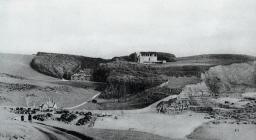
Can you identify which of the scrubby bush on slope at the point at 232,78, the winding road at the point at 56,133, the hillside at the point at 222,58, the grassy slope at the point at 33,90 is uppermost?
the hillside at the point at 222,58

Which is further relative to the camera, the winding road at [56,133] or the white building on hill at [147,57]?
the white building on hill at [147,57]

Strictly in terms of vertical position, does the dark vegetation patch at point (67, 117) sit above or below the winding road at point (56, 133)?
above

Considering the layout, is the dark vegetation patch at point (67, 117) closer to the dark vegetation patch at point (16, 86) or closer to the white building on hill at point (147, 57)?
the dark vegetation patch at point (16, 86)

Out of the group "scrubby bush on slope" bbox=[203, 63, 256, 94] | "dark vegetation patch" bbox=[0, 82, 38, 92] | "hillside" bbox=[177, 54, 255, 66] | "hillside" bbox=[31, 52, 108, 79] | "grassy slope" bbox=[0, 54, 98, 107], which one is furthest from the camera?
"hillside" bbox=[31, 52, 108, 79]

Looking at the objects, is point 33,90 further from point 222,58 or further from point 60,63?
point 222,58

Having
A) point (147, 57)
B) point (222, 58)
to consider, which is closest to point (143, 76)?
point (147, 57)

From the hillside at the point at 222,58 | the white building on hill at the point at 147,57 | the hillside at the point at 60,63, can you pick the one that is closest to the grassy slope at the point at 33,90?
the hillside at the point at 60,63

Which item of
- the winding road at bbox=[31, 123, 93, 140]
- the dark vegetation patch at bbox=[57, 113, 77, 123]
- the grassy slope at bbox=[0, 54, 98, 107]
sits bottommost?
the winding road at bbox=[31, 123, 93, 140]

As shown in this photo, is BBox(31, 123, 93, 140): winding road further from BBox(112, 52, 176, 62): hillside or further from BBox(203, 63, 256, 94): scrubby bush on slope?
BBox(203, 63, 256, 94): scrubby bush on slope

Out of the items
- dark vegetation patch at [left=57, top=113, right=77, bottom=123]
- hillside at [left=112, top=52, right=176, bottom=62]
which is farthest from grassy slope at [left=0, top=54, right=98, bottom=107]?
hillside at [left=112, top=52, right=176, bottom=62]

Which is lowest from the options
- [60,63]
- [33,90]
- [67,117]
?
[67,117]

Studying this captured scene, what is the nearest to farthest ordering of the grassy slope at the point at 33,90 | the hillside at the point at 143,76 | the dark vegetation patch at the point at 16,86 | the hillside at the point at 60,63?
the hillside at the point at 143,76, the grassy slope at the point at 33,90, the dark vegetation patch at the point at 16,86, the hillside at the point at 60,63

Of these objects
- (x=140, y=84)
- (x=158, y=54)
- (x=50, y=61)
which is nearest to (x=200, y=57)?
(x=158, y=54)

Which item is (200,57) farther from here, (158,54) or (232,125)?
(232,125)
